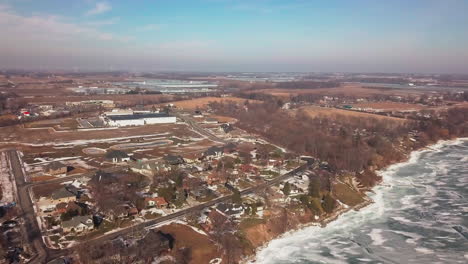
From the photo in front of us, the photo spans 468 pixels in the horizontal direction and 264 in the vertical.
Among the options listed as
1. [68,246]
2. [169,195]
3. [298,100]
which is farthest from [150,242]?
[298,100]

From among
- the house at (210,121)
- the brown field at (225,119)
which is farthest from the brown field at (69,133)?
the brown field at (225,119)

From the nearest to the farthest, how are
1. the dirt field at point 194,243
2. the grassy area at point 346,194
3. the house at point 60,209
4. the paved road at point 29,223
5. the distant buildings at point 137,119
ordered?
the paved road at point 29,223 → the dirt field at point 194,243 → the house at point 60,209 → the grassy area at point 346,194 → the distant buildings at point 137,119

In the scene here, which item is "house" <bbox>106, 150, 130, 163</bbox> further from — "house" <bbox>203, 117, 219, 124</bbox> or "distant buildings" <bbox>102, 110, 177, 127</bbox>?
"house" <bbox>203, 117, 219, 124</bbox>

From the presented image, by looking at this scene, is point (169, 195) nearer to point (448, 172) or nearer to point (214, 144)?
point (214, 144)

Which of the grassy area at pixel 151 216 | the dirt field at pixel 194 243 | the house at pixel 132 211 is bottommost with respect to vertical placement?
the dirt field at pixel 194 243

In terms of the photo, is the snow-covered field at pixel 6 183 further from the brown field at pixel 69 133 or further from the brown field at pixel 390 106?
the brown field at pixel 390 106

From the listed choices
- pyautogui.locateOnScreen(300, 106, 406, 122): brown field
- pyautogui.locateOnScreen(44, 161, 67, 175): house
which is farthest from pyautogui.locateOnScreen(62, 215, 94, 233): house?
pyautogui.locateOnScreen(300, 106, 406, 122): brown field

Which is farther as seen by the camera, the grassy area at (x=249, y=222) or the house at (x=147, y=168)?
the house at (x=147, y=168)
